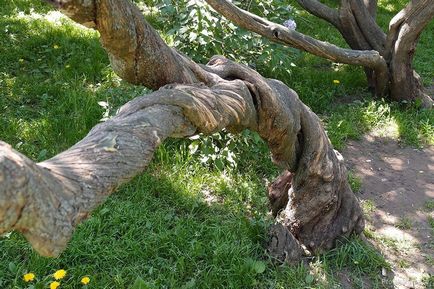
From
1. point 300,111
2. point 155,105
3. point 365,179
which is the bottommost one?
point 365,179

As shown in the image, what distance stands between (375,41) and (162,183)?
326cm

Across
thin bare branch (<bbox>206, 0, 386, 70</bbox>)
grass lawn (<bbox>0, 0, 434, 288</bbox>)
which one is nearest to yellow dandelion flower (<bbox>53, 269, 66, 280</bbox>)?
grass lawn (<bbox>0, 0, 434, 288</bbox>)

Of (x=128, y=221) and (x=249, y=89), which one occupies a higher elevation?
(x=249, y=89)

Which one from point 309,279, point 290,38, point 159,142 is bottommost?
point 309,279

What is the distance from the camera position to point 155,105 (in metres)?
2.01

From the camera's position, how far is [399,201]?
4.26 metres

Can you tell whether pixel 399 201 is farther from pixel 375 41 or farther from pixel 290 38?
pixel 375 41

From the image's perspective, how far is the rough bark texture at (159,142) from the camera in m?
1.29

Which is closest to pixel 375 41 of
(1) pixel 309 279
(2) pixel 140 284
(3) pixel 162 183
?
(3) pixel 162 183

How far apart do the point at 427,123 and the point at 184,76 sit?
140 inches

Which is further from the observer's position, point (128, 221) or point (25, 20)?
point (25, 20)

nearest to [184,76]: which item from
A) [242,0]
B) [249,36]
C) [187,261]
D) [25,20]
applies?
[187,261]

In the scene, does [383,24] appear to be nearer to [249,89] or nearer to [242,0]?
[242,0]

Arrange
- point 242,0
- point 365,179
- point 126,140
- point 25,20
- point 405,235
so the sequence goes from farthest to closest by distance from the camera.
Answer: point 25,20 → point 242,0 → point 365,179 → point 405,235 → point 126,140
